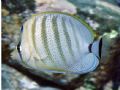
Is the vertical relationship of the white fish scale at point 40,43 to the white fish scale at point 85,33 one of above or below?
below

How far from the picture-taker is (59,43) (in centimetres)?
96

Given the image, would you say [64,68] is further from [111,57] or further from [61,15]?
[111,57]

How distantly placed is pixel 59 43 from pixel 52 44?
0.02 meters

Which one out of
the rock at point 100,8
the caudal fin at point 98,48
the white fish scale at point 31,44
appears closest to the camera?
the caudal fin at point 98,48

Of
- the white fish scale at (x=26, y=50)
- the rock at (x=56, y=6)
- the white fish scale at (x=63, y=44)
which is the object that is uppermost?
the white fish scale at (x=63, y=44)

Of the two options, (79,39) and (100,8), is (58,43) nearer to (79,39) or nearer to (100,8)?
(79,39)

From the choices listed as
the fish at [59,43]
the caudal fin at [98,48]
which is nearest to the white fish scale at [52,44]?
the fish at [59,43]

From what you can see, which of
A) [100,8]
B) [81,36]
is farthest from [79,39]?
[100,8]

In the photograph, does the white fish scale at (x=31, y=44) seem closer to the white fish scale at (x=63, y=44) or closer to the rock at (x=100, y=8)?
the white fish scale at (x=63, y=44)

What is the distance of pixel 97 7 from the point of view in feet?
6.61

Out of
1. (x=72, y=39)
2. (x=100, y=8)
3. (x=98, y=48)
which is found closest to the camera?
(x=98, y=48)

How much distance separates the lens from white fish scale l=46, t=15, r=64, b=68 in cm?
93

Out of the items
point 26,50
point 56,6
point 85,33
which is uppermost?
point 85,33

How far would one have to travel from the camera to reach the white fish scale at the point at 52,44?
3.05ft
